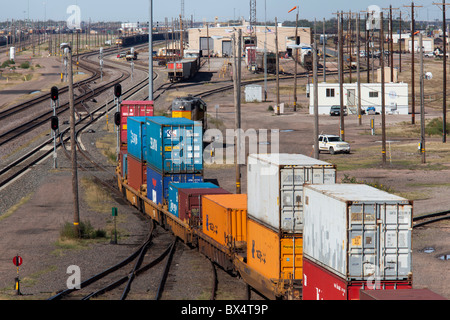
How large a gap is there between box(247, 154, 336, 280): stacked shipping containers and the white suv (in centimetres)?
3584

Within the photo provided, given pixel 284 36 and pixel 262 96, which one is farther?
pixel 284 36

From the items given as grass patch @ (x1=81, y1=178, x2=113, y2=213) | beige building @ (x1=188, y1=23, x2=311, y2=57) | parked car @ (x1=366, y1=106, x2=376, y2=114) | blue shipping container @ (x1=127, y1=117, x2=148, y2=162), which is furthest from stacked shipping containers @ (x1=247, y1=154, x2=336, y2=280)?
beige building @ (x1=188, y1=23, x2=311, y2=57)

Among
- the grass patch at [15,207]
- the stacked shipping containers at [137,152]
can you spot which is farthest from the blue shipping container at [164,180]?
the grass patch at [15,207]

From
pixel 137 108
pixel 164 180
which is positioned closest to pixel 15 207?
pixel 164 180

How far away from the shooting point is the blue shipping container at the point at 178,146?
101 ft

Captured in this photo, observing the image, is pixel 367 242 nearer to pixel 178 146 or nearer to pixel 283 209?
pixel 283 209

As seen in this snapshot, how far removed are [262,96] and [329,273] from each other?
269 ft

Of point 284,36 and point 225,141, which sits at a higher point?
point 284,36

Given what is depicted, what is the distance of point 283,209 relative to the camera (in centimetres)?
1923

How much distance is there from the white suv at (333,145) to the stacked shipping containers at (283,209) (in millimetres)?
35839

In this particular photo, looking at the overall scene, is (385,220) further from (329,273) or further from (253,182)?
(253,182)
